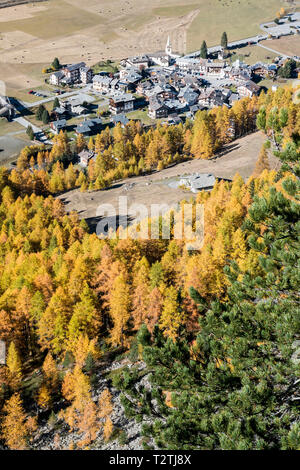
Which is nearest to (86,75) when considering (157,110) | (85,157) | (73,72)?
(73,72)

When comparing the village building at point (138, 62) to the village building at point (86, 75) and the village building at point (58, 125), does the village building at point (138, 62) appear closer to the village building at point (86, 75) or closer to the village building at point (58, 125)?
the village building at point (86, 75)

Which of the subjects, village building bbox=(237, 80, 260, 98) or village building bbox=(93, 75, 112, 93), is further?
village building bbox=(93, 75, 112, 93)

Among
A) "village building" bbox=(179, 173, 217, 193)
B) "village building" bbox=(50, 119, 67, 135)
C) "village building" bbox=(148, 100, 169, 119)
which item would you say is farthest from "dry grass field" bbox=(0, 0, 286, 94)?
"village building" bbox=(179, 173, 217, 193)

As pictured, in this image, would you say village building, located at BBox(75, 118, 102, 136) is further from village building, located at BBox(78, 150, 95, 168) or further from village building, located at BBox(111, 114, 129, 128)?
village building, located at BBox(78, 150, 95, 168)

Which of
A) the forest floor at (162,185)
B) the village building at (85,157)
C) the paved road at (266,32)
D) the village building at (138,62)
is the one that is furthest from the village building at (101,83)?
the forest floor at (162,185)

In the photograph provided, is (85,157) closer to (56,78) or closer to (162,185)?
(162,185)

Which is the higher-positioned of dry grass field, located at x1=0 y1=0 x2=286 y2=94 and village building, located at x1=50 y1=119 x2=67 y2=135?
dry grass field, located at x1=0 y1=0 x2=286 y2=94

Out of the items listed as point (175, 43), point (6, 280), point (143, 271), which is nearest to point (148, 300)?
point (143, 271)

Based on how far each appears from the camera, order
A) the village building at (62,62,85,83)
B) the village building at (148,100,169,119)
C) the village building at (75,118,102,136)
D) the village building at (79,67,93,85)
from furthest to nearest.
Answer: the village building at (79,67,93,85), the village building at (62,62,85,83), the village building at (148,100,169,119), the village building at (75,118,102,136)

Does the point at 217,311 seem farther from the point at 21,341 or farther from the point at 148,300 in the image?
the point at 21,341
